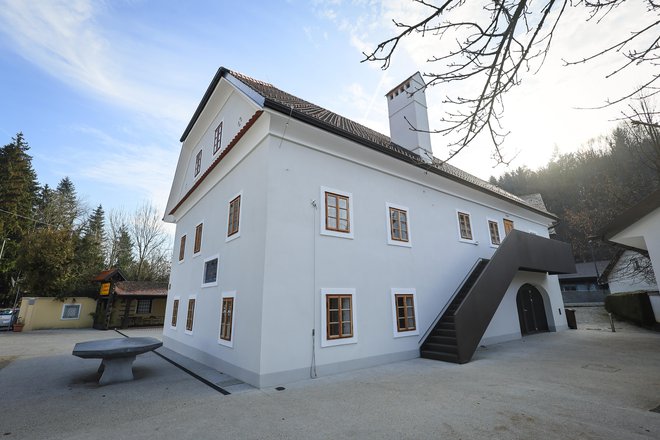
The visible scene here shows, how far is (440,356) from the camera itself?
29.0 ft

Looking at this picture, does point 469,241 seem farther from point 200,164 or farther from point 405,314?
point 200,164

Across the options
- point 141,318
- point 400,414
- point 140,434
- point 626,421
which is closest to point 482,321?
point 626,421

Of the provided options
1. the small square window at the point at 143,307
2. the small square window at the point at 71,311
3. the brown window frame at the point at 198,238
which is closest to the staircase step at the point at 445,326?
the brown window frame at the point at 198,238

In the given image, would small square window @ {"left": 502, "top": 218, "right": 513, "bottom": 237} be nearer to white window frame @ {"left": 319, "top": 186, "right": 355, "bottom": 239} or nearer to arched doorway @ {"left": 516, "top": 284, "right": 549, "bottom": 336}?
arched doorway @ {"left": 516, "top": 284, "right": 549, "bottom": 336}

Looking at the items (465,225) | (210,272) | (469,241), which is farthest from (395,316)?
(210,272)

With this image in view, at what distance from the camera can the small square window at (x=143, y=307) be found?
2327 centimetres

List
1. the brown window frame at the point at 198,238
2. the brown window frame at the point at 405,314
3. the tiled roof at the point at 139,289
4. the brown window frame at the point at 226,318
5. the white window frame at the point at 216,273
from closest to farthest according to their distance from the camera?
1. the brown window frame at the point at 226,318
2. the brown window frame at the point at 405,314
3. the white window frame at the point at 216,273
4. the brown window frame at the point at 198,238
5. the tiled roof at the point at 139,289

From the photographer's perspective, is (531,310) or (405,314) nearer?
(405,314)

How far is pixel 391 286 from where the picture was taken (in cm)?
922

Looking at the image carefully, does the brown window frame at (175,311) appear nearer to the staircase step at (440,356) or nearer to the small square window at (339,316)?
the small square window at (339,316)

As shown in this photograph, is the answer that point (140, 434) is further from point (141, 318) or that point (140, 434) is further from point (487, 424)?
point (141, 318)

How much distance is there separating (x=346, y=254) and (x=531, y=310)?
41.6 ft

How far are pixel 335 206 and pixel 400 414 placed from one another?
17.4 feet

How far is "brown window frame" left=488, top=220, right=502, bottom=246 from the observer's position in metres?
14.0
